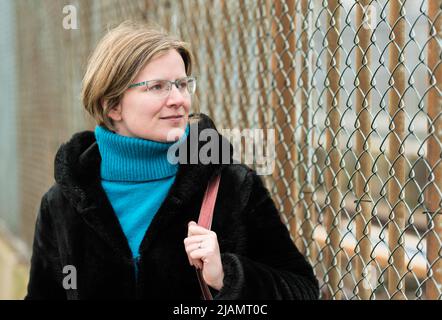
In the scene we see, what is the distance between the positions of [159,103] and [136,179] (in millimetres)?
308

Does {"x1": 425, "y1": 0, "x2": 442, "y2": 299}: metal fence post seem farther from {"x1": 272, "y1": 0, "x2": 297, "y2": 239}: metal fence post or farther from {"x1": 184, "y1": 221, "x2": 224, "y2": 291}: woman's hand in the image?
{"x1": 272, "y1": 0, "x2": 297, "y2": 239}: metal fence post

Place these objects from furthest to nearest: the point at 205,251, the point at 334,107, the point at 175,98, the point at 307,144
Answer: the point at 307,144, the point at 334,107, the point at 175,98, the point at 205,251

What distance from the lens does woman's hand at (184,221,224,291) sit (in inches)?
89.2

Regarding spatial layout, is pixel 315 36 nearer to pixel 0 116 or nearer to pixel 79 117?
pixel 79 117

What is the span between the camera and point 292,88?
Result: 3414 millimetres

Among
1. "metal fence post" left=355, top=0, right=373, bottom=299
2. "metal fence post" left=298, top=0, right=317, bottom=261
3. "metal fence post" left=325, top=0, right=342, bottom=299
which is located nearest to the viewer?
"metal fence post" left=355, top=0, right=373, bottom=299

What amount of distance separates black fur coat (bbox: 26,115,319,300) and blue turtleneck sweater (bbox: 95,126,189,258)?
0.04m

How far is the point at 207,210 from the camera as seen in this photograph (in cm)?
249

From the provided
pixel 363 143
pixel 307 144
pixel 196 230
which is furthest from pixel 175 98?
pixel 307 144

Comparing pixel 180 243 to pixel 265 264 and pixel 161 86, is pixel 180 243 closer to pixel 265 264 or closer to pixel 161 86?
pixel 265 264

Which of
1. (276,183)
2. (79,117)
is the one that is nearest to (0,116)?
(79,117)

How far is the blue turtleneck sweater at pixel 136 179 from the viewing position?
8.49 ft

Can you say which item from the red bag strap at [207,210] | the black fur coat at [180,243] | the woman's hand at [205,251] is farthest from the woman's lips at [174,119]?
the woman's hand at [205,251]

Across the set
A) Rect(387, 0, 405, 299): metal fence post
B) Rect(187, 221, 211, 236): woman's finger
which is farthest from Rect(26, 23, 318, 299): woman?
Rect(387, 0, 405, 299): metal fence post
